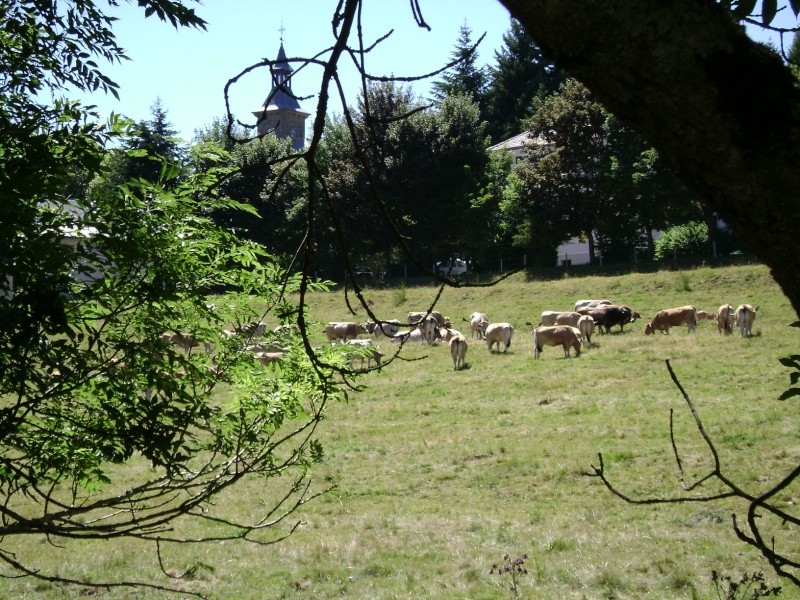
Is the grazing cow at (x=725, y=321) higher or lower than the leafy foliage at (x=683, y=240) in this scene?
lower

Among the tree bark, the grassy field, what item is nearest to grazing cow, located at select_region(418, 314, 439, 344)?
the grassy field

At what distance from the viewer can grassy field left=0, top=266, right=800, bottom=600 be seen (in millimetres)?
9359

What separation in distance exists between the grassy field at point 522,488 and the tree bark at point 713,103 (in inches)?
103

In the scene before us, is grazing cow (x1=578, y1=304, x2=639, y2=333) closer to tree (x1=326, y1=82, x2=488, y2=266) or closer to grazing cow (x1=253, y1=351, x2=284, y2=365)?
tree (x1=326, y1=82, x2=488, y2=266)

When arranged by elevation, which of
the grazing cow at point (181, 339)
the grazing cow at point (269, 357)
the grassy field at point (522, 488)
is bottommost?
the grassy field at point (522, 488)

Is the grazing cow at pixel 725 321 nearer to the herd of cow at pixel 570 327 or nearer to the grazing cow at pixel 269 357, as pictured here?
the herd of cow at pixel 570 327

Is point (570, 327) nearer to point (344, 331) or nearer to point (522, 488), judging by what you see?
point (344, 331)

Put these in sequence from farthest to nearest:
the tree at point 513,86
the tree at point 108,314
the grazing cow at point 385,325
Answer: the tree at point 513,86
the tree at point 108,314
the grazing cow at point 385,325

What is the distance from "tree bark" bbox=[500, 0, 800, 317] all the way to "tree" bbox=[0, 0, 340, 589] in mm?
3064

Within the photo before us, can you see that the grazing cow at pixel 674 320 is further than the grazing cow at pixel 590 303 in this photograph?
No

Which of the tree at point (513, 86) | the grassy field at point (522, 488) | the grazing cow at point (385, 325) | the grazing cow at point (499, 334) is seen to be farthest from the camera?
the tree at point (513, 86)

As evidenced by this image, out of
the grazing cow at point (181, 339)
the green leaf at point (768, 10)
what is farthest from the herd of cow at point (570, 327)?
the green leaf at point (768, 10)

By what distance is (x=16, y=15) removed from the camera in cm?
530

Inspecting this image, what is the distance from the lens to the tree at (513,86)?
6234 cm
